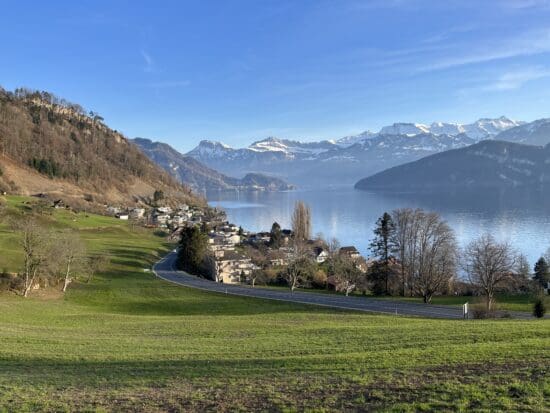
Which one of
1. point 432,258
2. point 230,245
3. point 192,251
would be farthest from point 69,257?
point 230,245

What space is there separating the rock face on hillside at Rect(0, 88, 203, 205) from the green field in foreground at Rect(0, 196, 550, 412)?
112 m

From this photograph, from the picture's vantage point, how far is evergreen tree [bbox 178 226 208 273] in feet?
227

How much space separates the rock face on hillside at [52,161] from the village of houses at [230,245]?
1971 cm

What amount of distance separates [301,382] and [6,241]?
186 feet

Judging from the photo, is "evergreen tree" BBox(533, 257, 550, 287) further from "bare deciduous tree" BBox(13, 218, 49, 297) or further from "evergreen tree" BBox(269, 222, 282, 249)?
"bare deciduous tree" BBox(13, 218, 49, 297)

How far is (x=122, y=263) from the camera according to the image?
212 feet

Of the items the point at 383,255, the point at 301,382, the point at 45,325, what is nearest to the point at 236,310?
the point at 45,325

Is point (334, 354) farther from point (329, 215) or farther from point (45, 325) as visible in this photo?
point (329, 215)

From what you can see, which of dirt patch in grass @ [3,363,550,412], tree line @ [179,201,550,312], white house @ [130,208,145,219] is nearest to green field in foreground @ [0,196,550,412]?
dirt patch in grass @ [3,363,550,412]

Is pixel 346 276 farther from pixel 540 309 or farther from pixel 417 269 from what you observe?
pixel 540 309

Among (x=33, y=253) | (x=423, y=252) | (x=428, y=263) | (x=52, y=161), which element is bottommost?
(x=428, y=263)

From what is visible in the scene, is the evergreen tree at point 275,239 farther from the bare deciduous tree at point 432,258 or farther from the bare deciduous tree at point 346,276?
the bare deciduous tree at point 432,258

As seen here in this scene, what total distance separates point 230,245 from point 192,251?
29.2m

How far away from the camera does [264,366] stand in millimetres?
14875
